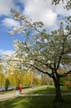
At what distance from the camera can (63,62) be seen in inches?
1093

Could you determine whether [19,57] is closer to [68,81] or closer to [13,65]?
[13,65]

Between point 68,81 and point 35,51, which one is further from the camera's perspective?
point 68,81

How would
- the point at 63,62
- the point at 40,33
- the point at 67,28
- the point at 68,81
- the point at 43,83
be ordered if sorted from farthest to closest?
the point at 43,83 < the point at 68,81 < the point at 63,62 < the point at 40,33 < the point at 67,28

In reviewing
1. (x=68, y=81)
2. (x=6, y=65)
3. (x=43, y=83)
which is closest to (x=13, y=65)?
(x=6, y=65)

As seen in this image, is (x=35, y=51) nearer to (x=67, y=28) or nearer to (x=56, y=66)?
(x=56, y=66)

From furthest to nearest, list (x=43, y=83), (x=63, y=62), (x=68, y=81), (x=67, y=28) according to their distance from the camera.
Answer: (x=43, y=83) < (x=68, y=81) < (x=63, y=62) < (x=67, y=28)

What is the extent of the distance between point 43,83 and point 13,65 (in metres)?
90.6

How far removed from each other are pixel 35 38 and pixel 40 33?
70cm

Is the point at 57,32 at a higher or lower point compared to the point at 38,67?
higher

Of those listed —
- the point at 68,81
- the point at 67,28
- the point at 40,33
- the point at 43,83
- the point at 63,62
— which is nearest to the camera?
the point at 67,28

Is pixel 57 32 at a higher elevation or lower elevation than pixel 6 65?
higher

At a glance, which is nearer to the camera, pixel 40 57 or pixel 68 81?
pixel 40 57

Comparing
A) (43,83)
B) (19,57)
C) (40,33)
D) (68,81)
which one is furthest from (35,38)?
(43,83)

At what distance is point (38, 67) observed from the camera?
28156 millimetres
